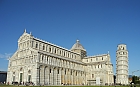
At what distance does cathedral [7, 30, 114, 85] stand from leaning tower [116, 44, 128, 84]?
15.7 ft

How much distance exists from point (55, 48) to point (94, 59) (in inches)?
839

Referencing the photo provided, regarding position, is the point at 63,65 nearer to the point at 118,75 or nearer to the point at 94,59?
the point at 94,59

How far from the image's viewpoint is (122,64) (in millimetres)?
76625

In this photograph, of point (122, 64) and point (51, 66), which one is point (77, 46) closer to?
point (122, 64)

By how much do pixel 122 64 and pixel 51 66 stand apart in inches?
1406

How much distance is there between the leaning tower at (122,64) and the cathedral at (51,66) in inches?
188

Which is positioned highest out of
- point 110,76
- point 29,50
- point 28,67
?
point 29,50

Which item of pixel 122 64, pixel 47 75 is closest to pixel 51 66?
pixel 47 75

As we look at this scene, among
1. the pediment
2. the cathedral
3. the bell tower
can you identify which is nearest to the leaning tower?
the cathedral

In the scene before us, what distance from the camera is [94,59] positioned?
7881cm

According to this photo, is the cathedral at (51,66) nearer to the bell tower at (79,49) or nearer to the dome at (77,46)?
the bell tower at (79,49)

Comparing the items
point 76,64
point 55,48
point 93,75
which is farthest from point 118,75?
point 55,48

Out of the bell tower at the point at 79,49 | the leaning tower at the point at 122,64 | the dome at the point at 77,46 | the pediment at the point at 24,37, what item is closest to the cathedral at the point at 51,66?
the pediment at the point at 24,37

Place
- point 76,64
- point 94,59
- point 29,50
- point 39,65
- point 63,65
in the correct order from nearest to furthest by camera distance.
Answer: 1. point 39,65
2. point 29,50
3. point 63,65
4. point 76,64
5. point 94,59
